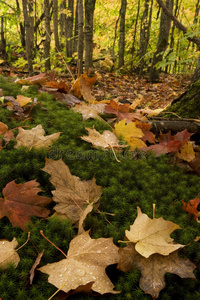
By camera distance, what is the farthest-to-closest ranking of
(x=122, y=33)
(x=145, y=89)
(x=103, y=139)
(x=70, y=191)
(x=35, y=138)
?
(x=122, y=33), (x=145, y=89), (x=103, y=139), (x=35, y=138), (x=70, y=191)

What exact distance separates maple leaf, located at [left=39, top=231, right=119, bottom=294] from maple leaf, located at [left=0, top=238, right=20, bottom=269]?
6.6 inches

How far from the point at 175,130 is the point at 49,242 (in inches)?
68.5

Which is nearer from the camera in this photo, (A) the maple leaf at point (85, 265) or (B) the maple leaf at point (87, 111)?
(A) the maple leaf at point (85, 265)

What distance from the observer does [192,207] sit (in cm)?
142

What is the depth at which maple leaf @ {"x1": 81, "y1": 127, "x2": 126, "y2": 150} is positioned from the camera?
1802 mm

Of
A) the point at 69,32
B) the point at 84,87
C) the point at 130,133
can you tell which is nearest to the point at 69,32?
the point at 69,32

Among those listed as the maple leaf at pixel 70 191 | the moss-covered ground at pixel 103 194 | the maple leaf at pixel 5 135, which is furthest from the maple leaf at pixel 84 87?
the maple leaf at pixel 70 191

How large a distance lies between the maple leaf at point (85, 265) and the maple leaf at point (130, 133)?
100 cm

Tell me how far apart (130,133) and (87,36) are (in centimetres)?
312

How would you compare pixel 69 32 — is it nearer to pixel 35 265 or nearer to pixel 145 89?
pixel 145 89

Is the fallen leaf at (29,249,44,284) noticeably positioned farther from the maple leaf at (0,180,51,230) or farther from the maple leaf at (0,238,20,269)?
the maple leaf at (0,180,51,230)

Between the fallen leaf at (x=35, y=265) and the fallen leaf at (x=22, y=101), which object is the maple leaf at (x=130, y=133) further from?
the fallen leaf at (x=35, y=265)

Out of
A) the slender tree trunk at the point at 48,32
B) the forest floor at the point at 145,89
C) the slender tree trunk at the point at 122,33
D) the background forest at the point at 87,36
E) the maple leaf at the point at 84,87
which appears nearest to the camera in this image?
the maple leaf at the point at 84,87

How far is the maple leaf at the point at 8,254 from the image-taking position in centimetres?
105
